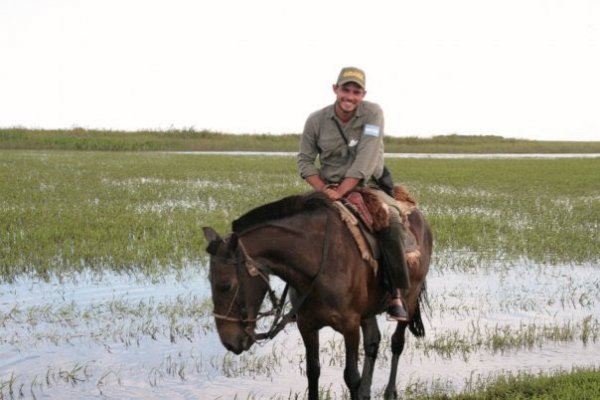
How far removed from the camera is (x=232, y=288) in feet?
15.6

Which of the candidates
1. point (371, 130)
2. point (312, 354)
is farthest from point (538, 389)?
point (371, 130)

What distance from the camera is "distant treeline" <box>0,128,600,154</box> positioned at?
2041 inches

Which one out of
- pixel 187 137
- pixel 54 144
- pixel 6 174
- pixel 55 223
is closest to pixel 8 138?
pixel 54 144

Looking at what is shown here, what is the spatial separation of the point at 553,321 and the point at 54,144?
47.3 m

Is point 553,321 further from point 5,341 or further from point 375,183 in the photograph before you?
point 5,341

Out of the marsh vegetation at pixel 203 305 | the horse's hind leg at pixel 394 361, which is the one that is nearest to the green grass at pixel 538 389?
the marsh vegetation at pixel 203 305

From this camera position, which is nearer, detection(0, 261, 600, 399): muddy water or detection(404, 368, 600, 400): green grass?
detection(404, 368, 600, 400): green grass

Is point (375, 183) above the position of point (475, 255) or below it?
above

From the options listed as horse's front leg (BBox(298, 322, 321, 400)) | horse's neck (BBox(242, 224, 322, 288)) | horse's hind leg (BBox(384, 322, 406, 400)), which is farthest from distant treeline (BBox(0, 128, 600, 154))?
horse's neck (BBox(242, 224, 322, 288))

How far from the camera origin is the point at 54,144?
51.7 metres

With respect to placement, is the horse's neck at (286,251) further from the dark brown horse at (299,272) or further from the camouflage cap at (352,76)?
the camouflage cap at (352,76)

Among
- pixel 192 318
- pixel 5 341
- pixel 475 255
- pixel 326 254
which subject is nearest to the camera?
pixel 326 254

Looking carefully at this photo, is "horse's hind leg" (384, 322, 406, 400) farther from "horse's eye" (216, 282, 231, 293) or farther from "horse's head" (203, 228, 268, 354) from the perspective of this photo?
"horse's eye" (216, 282, 231, 293)

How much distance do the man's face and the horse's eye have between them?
165 cm
